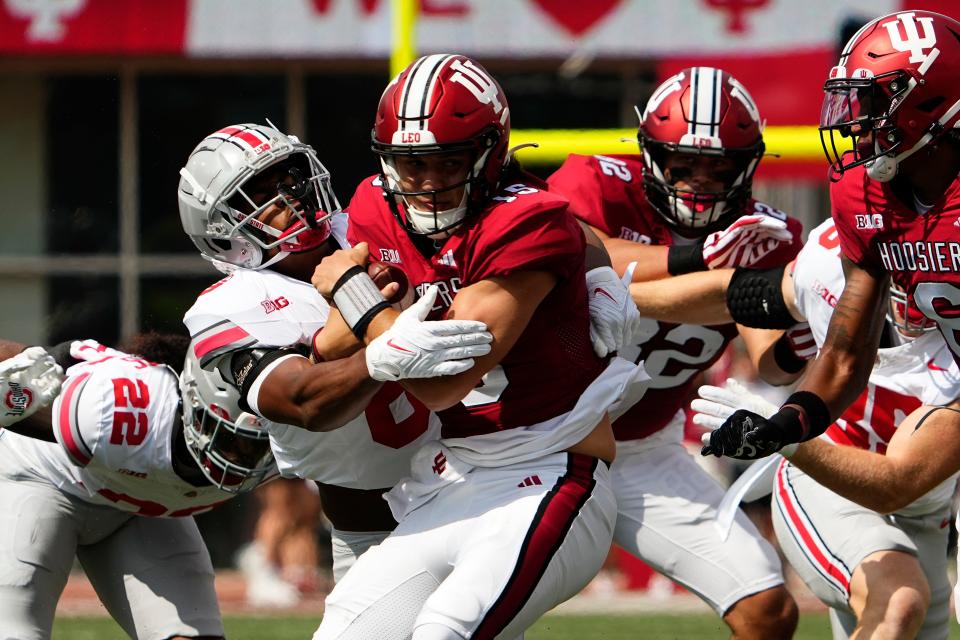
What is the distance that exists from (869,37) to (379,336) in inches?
58.7

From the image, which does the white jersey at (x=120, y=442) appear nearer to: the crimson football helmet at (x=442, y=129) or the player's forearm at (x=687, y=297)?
the crimson football helmet at (x=442, y=129)

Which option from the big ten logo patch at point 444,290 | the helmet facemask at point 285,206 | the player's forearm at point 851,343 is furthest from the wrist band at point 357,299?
the player's forearm at point 851,343

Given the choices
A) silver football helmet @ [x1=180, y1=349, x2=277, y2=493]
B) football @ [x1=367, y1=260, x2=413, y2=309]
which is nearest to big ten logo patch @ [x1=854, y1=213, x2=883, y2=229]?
football @ [x1=367, y1=260, x2=413, y2=309]

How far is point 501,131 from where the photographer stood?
11.8ft

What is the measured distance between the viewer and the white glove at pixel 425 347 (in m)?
3.23

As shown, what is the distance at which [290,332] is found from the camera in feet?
12.3

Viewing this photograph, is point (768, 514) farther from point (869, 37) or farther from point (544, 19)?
point (869, 37)

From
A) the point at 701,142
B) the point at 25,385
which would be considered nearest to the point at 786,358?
the point at 701,142

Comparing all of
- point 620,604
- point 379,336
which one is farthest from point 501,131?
point 620,604

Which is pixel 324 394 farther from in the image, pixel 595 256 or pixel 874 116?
pixel 874 116

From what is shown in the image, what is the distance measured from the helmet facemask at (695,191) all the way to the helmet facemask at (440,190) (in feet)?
4.09

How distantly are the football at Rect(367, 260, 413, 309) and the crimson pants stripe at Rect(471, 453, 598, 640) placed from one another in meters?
0.58

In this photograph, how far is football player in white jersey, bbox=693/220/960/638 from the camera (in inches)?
157

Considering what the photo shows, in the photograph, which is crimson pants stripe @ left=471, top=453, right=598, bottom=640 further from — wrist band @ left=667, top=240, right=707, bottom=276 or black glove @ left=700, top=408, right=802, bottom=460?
wrist band @ left=667, top=240, right=707, bottom=276
